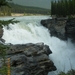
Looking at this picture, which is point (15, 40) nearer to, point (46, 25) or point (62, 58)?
point (62, 58)

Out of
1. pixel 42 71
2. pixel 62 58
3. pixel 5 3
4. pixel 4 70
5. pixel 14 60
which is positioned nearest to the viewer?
pixel 5 3

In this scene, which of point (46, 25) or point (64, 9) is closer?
point (46, 25)

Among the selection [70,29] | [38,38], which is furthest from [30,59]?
[70,29]

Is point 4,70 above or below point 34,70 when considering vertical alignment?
above

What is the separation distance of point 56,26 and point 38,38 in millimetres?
8594

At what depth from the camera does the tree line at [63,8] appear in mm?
70812

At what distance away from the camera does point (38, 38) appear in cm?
5275

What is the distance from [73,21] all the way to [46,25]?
637 cm

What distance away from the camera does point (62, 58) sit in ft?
145

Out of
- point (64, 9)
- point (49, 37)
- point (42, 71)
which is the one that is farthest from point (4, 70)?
point (64, 9)

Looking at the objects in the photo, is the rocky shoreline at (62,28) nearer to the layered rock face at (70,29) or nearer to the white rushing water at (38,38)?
the layered rock face at (70,29)

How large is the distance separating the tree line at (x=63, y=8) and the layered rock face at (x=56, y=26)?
36.1 feet

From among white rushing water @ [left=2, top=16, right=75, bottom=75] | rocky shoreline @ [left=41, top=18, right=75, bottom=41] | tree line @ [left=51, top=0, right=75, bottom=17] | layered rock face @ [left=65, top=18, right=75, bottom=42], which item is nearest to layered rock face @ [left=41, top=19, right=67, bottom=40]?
rocky shoreline @ [left=41, top=18, right=75, bottom=41]

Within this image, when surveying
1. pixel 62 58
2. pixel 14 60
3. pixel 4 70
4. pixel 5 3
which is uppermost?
pixel 5 3
